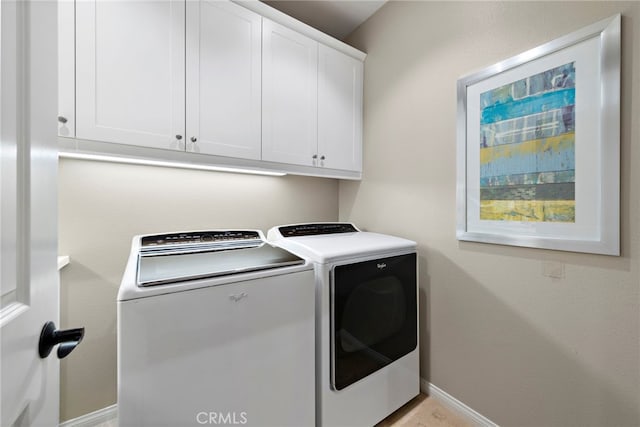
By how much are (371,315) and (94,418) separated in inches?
65.3

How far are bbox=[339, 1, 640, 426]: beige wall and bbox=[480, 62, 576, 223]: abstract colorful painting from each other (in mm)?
165

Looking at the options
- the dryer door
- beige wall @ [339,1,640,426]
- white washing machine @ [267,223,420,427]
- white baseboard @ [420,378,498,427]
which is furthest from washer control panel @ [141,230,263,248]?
white baseboard @ [420,378,498,427]

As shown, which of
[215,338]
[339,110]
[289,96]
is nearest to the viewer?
[215,338]

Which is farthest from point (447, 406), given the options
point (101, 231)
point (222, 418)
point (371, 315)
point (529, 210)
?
point (101, 231)

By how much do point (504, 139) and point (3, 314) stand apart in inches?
71.7

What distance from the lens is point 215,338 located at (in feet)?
3.17

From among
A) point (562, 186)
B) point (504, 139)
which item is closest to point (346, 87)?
point (504, 139)

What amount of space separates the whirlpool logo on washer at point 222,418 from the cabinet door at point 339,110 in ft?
4.95

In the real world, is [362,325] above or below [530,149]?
below

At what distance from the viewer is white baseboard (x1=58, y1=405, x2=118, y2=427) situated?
55.4 inches

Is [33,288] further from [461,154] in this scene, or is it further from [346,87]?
[346,87]

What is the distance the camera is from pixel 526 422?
4.24ft

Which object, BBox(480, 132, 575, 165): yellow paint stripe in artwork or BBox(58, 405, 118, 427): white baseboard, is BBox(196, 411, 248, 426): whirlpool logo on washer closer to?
BBox(58, 405, 118, 427): white baseboard

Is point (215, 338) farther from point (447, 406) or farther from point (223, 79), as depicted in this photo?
point (447, 406)
